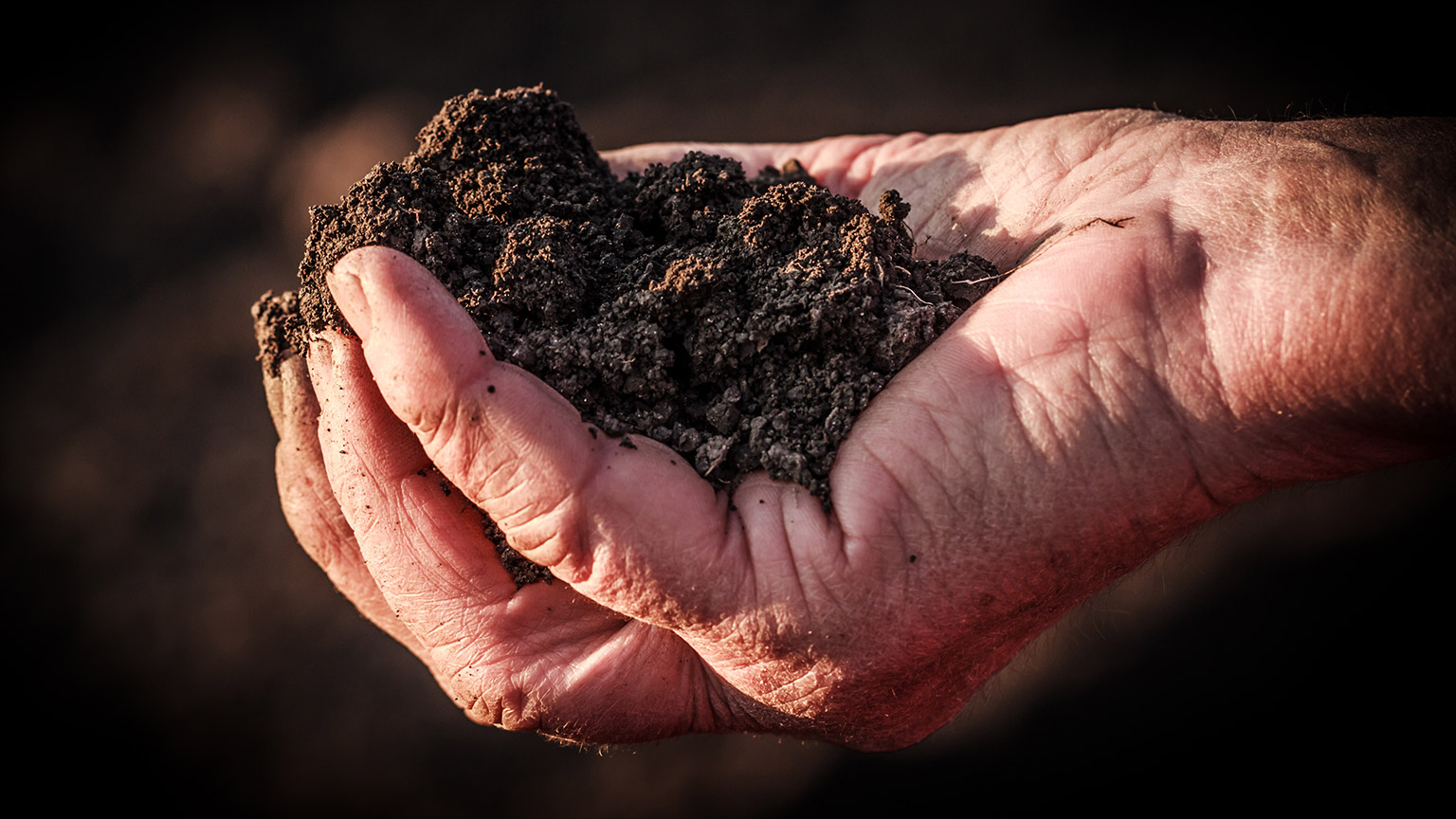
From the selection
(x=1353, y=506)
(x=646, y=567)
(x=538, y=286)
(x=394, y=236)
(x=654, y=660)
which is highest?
A: (x=394, y=236)

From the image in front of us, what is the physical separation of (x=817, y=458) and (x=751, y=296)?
1.03 feet

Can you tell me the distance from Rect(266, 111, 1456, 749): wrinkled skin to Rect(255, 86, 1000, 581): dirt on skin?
0.21 feet

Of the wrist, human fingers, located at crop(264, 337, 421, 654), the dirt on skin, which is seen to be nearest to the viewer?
the wrist

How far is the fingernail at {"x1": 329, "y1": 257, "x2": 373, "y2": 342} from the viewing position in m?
1.11

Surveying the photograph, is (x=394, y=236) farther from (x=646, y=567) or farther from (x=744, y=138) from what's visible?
(x=744, y=138)

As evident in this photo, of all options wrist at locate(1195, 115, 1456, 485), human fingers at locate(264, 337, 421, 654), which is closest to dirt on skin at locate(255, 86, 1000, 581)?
human fingers at locate(264, 337, 421, 654)

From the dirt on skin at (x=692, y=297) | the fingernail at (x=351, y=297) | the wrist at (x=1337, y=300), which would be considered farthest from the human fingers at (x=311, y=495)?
the wrist at (x=1337, y=300)

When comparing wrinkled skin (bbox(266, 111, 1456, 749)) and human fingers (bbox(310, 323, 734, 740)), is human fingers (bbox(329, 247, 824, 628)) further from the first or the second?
human fingers (bbox(310, 323, 734, 740))

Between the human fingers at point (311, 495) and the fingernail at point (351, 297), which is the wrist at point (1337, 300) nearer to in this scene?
the fingernail at point (351, 297)

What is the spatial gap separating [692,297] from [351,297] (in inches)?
20.8

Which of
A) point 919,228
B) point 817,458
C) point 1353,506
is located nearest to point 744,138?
point 919,228

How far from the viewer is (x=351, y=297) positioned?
3.67ft

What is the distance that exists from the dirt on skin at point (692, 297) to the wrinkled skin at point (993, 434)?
7 centimetres

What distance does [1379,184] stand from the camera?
1.08 metres
